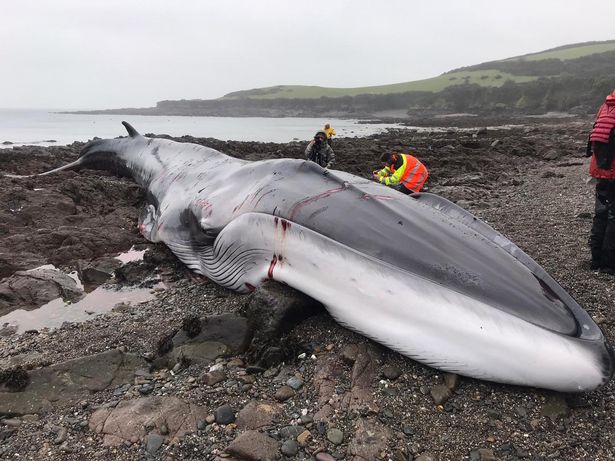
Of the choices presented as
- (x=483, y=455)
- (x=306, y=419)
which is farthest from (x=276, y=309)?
(x=483, y=455)

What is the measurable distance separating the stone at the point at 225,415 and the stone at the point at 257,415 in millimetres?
48

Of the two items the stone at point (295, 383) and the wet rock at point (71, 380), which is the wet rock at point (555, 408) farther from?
the wet rock at point (71, 380)

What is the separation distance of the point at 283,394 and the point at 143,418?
3.20 ft

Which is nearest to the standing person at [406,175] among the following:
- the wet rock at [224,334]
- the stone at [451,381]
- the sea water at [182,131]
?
the wet rock at [224,334]

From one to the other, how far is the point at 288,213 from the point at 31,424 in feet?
8.65

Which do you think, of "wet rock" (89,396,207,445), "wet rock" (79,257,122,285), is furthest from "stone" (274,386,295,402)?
"wet rock" (79,257,122,285)

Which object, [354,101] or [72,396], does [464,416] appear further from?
[354,101]

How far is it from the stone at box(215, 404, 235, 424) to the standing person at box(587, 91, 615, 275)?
4381 millimetres

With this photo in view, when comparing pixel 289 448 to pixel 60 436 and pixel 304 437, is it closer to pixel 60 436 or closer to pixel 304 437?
pixel 304 437

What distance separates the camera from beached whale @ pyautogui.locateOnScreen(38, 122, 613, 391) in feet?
10.1

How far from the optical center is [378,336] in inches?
142

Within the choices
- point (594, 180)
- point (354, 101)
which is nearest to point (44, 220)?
point (594, 180)

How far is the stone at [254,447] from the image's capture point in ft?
9.35

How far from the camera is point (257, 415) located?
10.6ft
